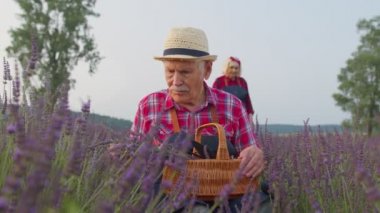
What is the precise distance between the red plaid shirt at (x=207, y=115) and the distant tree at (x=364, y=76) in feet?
99.7

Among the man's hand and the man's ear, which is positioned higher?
the man's ear

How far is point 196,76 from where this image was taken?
2.95 metres

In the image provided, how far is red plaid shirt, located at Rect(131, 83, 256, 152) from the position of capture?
2.98 m

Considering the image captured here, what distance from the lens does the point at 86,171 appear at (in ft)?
5.89

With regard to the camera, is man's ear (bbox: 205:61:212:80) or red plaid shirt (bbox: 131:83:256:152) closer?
red plaid shirt (bbox: 131:83:256:152)

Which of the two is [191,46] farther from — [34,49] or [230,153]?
[34,49]

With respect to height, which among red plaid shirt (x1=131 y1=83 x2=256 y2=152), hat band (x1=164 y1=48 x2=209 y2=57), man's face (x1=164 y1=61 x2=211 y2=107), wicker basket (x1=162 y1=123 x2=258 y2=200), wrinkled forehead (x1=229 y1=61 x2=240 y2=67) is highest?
wrinkled forehead (x1=229 y1=61 x2=240 y2=67)

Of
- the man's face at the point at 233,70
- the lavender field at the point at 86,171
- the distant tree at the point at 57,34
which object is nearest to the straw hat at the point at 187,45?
the lavender field at the point at 86,171

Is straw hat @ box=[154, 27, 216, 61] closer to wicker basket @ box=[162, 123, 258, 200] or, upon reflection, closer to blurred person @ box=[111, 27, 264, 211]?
blurred person @ box=[111, 27, 264, 211]

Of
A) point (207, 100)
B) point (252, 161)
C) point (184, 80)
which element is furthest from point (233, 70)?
point (252, 161)

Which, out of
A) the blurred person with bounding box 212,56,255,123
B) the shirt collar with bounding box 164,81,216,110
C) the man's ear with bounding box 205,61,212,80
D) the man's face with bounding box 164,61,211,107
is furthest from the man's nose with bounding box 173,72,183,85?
the blurred person with bounding box 212,56,255,123

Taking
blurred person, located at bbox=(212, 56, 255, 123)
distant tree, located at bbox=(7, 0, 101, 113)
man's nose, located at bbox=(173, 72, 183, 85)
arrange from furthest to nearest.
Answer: distant tree, located at bbox=(7, 0, 101, 113), blurred person, located at bbox=(212, 56, 255, 123), man's nose, located at bbox=(173, 72, 183, 85)

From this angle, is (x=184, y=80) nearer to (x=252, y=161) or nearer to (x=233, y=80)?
(x=252, y=161)

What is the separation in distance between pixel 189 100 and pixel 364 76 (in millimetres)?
32720
